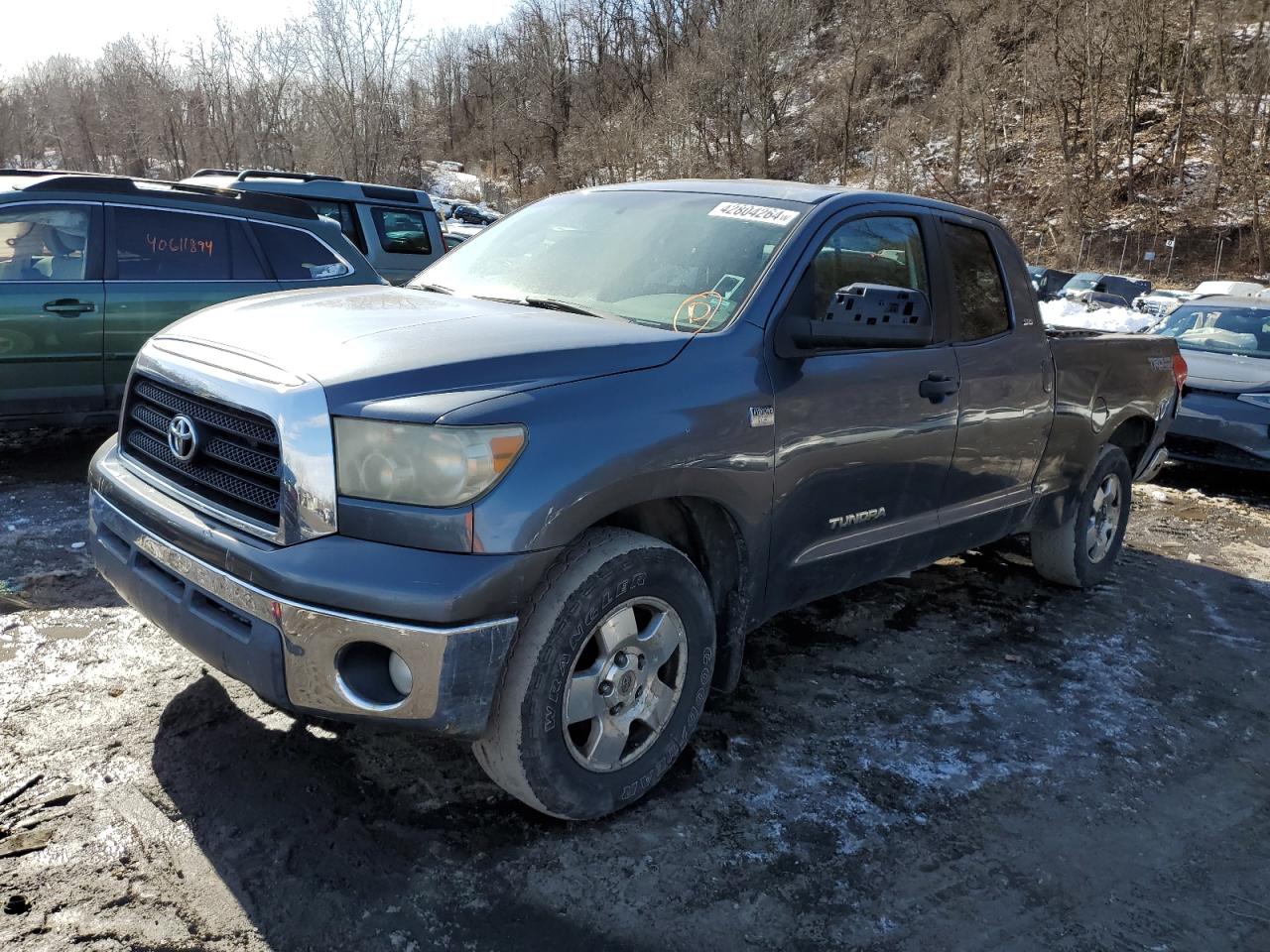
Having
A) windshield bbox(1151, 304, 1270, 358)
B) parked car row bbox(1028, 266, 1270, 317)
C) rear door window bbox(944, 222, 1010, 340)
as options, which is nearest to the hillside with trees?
parked car row bbox(1028, 266, 1270, 317)

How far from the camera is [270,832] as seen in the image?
2.71 m

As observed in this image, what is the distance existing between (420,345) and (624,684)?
43.8 inches

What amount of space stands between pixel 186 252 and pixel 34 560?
2669 mm

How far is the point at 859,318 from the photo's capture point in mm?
3273

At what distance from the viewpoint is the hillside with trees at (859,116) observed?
37.8 metres

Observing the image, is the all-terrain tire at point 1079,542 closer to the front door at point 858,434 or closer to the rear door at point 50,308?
the front door at point 858,434

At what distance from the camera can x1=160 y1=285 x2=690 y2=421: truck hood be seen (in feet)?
8.23

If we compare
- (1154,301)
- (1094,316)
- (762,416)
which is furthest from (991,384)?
(1154,301)

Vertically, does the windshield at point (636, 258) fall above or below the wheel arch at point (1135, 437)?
above

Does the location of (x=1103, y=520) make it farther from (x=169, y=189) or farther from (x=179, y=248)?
(x=169, y=189)

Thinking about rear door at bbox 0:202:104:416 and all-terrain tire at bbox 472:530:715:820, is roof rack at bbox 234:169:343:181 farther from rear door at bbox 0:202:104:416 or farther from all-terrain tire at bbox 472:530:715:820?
all-terrain tire at bbox 472:530:715:820

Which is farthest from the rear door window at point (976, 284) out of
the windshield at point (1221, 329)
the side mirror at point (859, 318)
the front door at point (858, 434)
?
the windshield at point (1221, 329)

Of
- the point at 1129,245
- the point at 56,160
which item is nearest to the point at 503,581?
the point at 1129,245

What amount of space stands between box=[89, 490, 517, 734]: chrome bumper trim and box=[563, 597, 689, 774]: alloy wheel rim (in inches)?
11.4
